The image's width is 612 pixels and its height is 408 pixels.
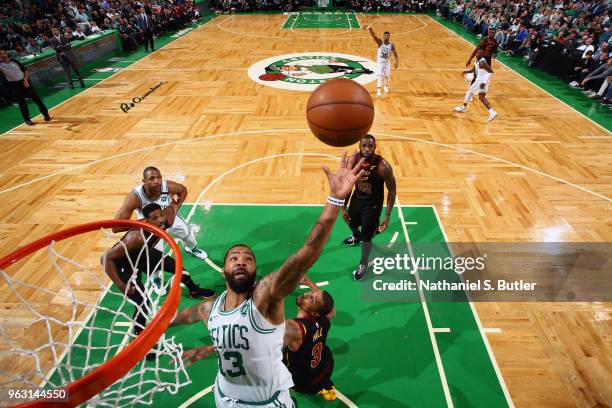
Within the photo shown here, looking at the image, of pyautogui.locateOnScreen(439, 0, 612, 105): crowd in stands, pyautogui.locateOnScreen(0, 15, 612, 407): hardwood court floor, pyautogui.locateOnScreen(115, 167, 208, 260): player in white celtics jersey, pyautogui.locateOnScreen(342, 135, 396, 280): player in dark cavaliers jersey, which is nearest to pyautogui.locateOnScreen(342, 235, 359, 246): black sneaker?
pyautogui.locateOnScreen(342, 135, 396, 280): player in dark cavaliers jersey

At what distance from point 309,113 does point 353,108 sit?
18.9 inches

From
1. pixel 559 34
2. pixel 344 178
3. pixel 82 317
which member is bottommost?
pixel 82 317

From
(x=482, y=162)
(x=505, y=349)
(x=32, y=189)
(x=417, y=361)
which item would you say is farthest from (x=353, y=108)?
(x=32, y=189)

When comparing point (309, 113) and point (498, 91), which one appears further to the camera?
point (498, 91)

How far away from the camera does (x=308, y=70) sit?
1259 centimetres

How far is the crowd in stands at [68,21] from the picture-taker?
12274 millimetres

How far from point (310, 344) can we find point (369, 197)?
1.92 meters

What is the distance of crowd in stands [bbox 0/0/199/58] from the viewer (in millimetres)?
12274

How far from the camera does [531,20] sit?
54.6 feet

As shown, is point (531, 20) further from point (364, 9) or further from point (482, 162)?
point (482, 162)

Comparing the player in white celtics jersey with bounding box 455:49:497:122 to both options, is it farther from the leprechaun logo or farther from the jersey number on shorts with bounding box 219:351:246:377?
the jersey number on shorts with bounding box 219:351:246:377

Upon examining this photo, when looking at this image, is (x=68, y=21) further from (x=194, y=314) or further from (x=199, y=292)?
(x=194, y=314)

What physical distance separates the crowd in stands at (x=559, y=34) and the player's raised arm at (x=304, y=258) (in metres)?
10.7

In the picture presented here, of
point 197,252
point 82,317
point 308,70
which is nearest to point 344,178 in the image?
point 197,252
